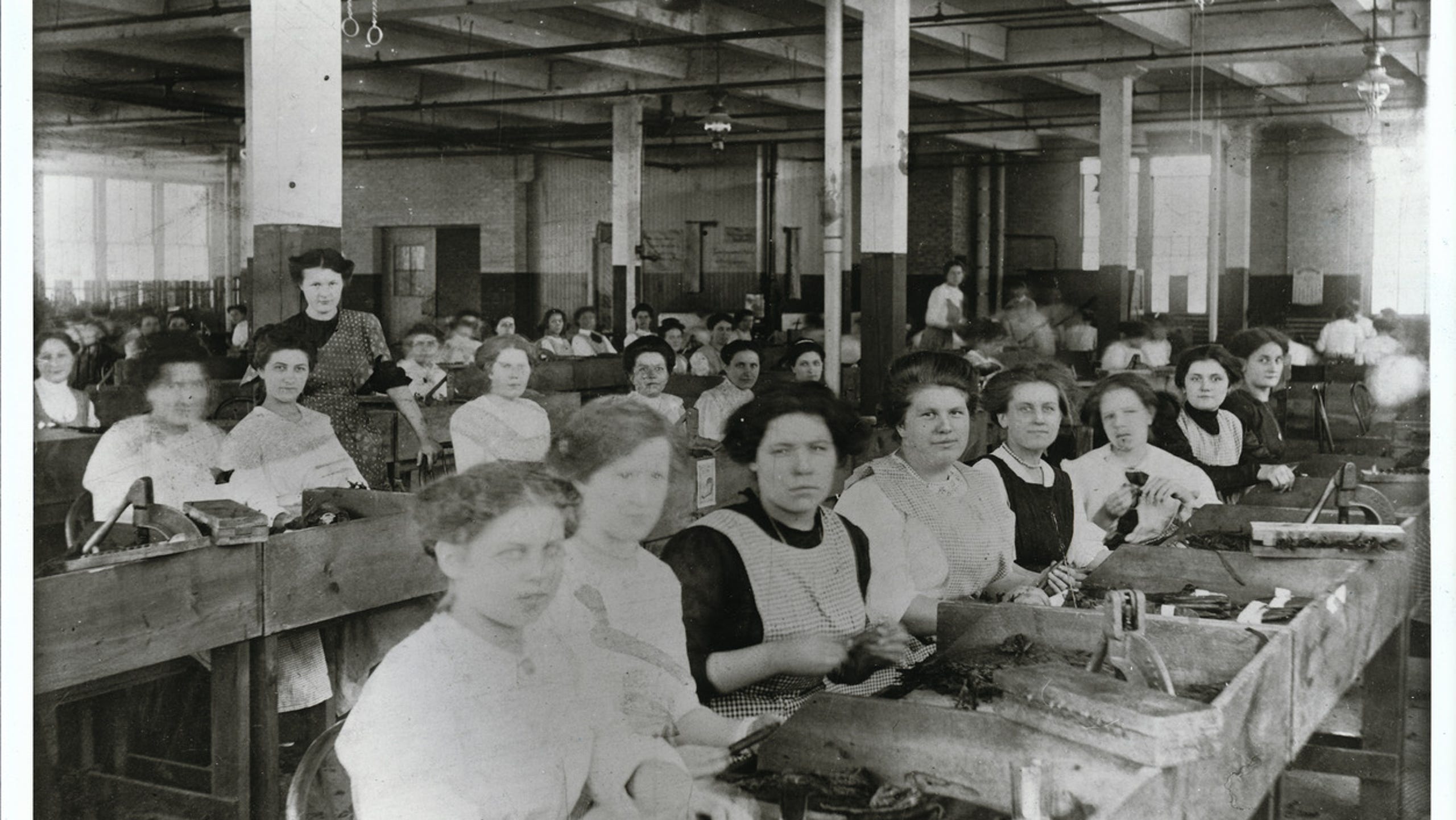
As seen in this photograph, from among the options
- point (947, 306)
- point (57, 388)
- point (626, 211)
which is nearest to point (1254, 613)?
point (57, 388)

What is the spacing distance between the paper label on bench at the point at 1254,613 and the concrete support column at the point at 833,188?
3283 millimetres

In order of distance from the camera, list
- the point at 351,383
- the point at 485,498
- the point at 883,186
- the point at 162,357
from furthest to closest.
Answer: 1. the point at 883,186
2. the point at 351,383
3. the point at 162,357
4. the point at 485,498

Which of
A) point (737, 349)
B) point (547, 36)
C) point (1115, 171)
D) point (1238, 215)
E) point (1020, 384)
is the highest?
point (547, 36)

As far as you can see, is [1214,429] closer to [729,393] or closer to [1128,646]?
[729,393]

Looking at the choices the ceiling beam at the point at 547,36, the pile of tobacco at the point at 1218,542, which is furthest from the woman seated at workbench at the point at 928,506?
the ceiling beam at the point at 547,36

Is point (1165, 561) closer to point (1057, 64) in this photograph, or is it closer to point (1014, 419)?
point (1014, 419)

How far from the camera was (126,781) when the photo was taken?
3549mm

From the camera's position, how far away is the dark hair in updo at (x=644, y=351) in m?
4.07

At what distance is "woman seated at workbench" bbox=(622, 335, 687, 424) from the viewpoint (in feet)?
12.7

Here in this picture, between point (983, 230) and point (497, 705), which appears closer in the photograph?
point (497, 705)

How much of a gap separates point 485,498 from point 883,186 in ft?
14.0

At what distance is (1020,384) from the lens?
4.46 meters

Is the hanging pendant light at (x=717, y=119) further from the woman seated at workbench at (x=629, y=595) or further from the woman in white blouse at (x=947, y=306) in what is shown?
the woman seated at workbench at (x=629, y=595)

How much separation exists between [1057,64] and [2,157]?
390 inches
